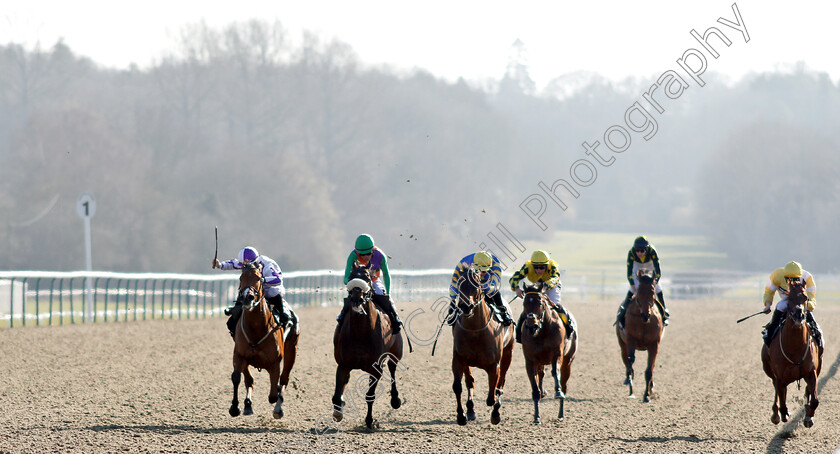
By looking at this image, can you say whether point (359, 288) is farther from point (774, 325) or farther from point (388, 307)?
point (774, 325)

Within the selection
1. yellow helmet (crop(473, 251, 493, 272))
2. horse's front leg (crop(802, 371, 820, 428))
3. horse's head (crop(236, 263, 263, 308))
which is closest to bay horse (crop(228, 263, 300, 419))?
horse's head (crop(236, 263, 263, 308))

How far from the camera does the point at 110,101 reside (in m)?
50.7

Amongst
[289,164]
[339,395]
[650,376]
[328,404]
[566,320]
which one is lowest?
[328,404]

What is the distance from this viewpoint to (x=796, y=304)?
9.40 metres

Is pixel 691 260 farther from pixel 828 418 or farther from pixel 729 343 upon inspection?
pixel 828 418

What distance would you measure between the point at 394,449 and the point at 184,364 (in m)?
6.52

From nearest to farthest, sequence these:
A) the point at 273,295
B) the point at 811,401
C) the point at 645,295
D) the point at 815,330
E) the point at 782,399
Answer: the point at 811,401 < the point at 782,399 < the point at 815,330 < the point at 273,295 < the point at 645,295

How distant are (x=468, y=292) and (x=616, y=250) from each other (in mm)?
64653

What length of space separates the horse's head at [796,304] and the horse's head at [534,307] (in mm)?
2393

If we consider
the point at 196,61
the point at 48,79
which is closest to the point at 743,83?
the point at 196,61

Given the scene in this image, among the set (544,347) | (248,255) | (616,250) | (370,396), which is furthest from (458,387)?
(616,250)

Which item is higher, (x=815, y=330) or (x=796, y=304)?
(x=796, y=304)

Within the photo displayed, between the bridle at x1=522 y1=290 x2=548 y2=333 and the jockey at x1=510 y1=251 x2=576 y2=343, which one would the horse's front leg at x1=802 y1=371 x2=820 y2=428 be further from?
the jockey at x1=510 y1=251 x2=576 y2=343

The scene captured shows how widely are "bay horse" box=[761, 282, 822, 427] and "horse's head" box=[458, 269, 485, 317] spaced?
120 inches
